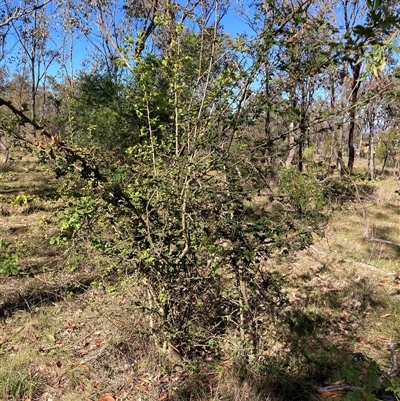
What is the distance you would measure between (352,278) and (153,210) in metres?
3.42

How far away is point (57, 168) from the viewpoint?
1874 millimetres

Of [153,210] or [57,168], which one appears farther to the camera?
[153,210]

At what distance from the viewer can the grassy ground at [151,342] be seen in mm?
2592

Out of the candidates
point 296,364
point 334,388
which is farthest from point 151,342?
point 334,388

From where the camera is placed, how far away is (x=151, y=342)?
9.77 feet

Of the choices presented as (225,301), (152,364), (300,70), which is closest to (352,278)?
(225,301)

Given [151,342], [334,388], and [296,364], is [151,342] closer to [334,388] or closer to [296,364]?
[296,364]

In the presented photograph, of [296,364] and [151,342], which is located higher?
[151,342]

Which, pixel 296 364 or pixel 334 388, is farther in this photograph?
pixel 296 364

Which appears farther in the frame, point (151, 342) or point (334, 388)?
point (151, 342)

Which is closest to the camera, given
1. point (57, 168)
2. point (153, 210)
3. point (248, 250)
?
point (57, 168)

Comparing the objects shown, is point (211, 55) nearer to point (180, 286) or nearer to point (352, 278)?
point (180, 286)

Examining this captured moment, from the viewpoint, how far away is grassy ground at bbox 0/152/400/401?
259 cm

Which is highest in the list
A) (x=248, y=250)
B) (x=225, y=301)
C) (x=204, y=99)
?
(x=204, y=99)
